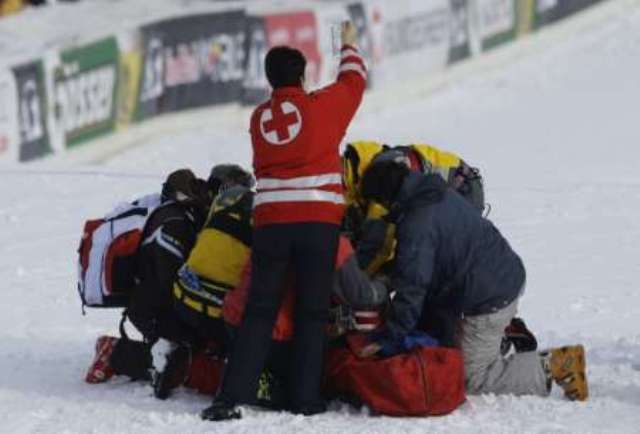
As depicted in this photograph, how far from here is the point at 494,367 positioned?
7.71 metres

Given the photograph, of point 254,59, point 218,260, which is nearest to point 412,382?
point 218,260

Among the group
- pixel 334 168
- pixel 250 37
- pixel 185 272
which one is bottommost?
pixel 250 37

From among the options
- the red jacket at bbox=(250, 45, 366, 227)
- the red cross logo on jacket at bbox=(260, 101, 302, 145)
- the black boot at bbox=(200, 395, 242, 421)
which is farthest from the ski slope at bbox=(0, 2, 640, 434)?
the red cross logo on jacket at bbox=(260, 101, 302, 145)

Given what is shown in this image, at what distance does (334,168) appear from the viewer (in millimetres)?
7371

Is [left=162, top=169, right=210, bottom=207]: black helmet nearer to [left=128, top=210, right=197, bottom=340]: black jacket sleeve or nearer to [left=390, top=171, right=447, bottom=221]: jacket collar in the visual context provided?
[left=128, top=210, right=197, bottom=340]: black jacket sleeve

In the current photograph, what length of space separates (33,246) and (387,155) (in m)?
4.91

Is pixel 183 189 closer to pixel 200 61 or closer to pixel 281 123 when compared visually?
pixel 281 123

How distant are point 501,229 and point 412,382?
5348 mm

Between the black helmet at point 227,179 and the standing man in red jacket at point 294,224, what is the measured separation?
77 cm

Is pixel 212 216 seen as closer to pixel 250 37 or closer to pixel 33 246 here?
pixel 33 246

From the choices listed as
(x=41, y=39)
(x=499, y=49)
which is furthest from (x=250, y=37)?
(x=499, y=49)

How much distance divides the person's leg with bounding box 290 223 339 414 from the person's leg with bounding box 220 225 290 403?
3.4 inches

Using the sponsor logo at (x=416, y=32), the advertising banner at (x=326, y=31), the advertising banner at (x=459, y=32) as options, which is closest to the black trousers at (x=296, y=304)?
the advertising banner at (x=326, y=31)

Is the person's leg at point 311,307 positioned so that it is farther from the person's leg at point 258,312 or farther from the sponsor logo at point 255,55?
the sponsor logo at point 255,55
